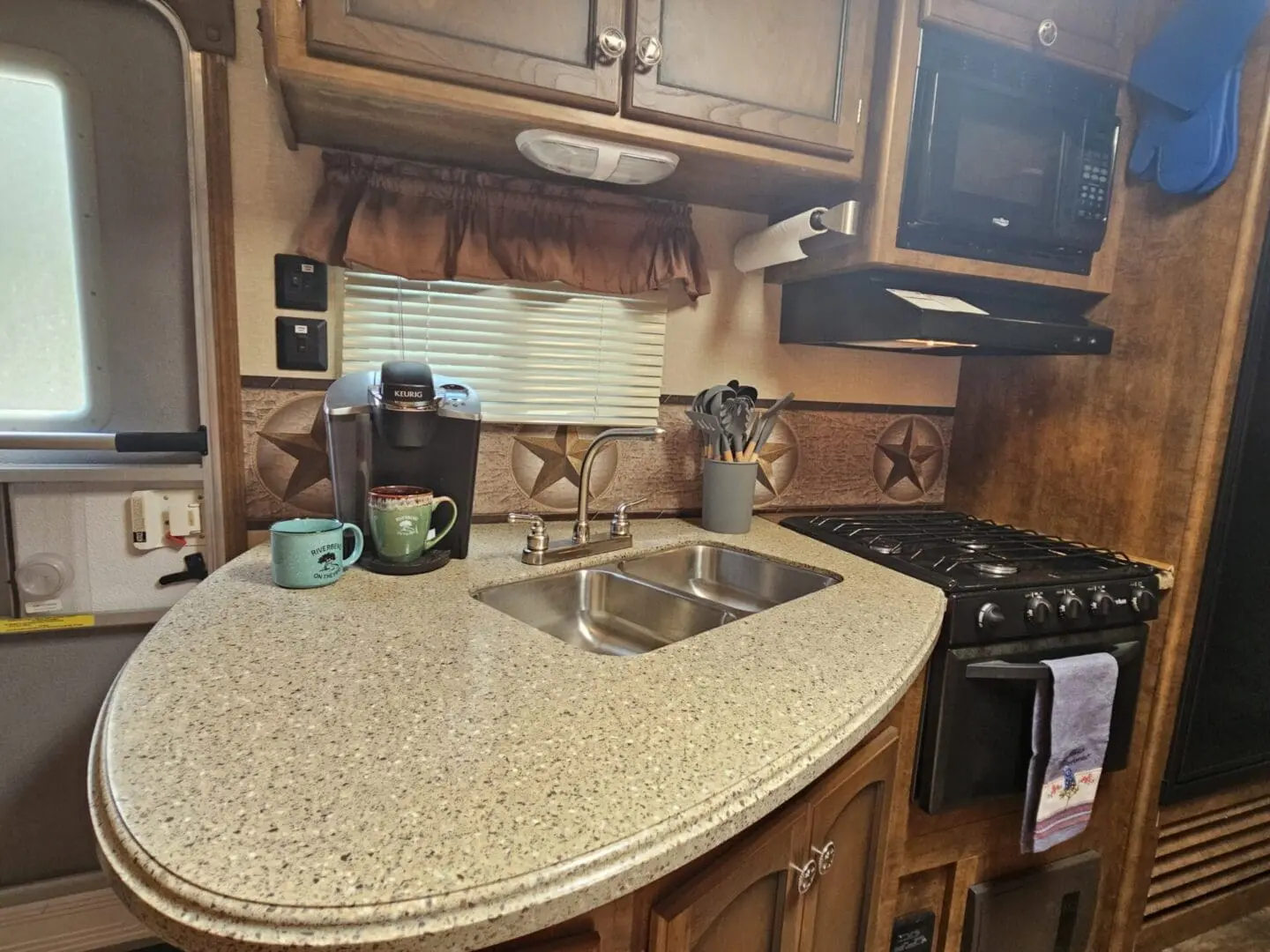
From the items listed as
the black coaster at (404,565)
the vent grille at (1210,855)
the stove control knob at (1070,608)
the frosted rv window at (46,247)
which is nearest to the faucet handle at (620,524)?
the black coaster at (404,565)

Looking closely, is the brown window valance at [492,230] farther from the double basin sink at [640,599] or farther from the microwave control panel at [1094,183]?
the microwave control panel at [1094,183]

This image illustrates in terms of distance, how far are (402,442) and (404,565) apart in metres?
0.21

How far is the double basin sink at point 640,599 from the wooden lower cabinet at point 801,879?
30 cm

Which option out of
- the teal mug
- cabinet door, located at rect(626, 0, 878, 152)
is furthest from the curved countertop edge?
cabinet door, located at rect(626, 0, 878, 152)

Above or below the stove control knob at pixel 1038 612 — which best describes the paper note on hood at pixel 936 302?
above

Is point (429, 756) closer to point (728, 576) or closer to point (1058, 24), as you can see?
point (728, 576)

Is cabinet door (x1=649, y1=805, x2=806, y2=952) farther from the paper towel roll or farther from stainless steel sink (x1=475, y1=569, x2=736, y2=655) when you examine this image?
the paper towel roll

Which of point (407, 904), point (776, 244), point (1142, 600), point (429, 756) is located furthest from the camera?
point (776, 244)

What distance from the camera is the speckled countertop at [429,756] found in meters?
0.43

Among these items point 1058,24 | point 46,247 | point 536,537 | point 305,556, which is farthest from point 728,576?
point 46,247

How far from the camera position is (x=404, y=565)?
1.08 metres

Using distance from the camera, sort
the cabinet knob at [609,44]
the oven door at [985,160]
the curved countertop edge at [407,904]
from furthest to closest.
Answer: the oven door at [985,160] → the cabinet knob at [609,44] → the curved countertop edge at [407,904]

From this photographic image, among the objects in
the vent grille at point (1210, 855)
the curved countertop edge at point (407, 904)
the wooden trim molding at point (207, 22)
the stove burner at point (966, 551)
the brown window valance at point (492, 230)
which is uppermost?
the wooden trim molding at point (207, 22)

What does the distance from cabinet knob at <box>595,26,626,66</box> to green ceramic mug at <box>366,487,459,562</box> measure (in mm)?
765
